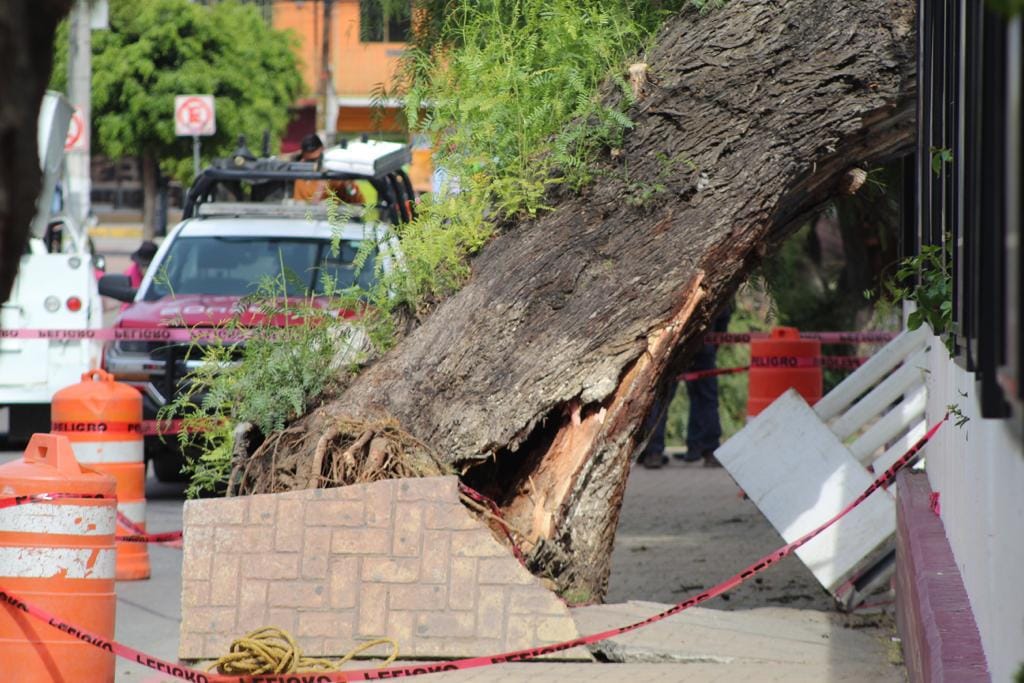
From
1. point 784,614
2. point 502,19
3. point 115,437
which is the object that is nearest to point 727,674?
point 784,614

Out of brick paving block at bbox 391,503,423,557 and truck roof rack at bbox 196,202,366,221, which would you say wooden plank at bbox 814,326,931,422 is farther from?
truck roof rack at bbox 196,202,366,221

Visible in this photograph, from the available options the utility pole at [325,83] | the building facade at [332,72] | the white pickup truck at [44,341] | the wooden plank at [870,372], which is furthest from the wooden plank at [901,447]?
the building facade at [332,72]

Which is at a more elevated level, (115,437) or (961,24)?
(961,24)

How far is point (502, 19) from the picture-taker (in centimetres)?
748

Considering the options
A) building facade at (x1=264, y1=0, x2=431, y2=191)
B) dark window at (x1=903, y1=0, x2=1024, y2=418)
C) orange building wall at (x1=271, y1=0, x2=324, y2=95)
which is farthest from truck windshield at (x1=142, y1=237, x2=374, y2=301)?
orange building wall at (x1=271, y1=0, x2=324, y2=95)

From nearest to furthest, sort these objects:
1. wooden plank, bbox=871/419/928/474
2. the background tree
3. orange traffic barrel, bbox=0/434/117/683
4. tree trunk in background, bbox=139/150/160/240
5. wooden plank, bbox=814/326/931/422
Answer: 1. orange traffic barrel, bbox=0/434/117/683
2. wooden plank, bbox=871/419/928/474
3. wooden plank, bbox=814/326/931/422
4. tree trunk in background, bbox=139/150/160/240
5. the background tree

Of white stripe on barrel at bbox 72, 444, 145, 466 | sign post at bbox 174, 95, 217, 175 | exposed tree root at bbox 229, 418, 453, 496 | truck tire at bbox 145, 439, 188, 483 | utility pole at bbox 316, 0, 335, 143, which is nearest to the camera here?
exposed tree root at bbox 229, 418, 453, 496

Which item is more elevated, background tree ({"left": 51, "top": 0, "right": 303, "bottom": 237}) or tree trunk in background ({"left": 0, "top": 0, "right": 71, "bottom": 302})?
tree trunk in background ({"left": 0, "top": 0, "right": 71, "bottom": 302})

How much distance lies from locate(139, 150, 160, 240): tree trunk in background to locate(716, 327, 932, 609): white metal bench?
2758cm

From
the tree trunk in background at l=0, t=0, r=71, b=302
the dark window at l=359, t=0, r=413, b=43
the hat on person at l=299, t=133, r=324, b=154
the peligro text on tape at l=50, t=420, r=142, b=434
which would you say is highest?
the tree trunk in background at l=0, t=0, r=71, b=302

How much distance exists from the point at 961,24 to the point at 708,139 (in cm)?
269

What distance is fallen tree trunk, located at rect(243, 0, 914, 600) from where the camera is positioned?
6.51 meters

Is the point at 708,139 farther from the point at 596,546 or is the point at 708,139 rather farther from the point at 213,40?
the point at 213,40

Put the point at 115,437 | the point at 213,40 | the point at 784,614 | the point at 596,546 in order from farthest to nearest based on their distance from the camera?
the point at 213,40 < the point at 115,437 < the point at 784,614 < the point at 596,546
